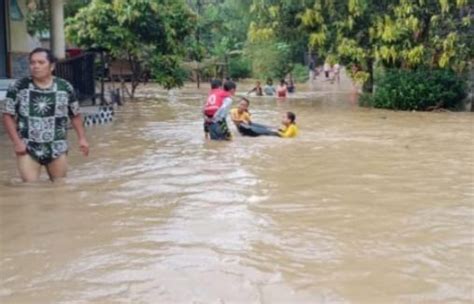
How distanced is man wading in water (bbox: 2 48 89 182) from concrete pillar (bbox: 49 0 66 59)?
9.15 metres

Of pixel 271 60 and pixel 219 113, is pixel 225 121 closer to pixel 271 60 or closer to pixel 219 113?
pixel 219 113

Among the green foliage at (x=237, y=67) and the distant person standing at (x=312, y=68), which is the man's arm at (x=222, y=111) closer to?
the green foliage at (x=237, y=67)

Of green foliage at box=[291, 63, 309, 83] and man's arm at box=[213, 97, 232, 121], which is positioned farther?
green foliage at box=[291, 63, 309, 83]

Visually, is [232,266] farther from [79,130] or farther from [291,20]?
[291,20]

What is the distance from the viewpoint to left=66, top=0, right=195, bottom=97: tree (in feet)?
71.3

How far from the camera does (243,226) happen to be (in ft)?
19.7

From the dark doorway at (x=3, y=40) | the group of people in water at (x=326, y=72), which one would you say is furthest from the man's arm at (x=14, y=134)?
the group of people in water at (x=326, y=72)

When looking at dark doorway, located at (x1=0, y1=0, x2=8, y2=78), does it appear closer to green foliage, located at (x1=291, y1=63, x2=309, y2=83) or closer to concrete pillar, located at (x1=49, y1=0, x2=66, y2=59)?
concrete pillar, located at (x1=49, y1=0, x2=66, y2=59)

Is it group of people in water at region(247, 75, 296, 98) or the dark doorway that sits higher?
the dark doorway

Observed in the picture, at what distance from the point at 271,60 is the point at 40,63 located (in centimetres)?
2523

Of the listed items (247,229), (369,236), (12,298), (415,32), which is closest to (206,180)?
(247,229)

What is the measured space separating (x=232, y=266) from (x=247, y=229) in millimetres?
1051

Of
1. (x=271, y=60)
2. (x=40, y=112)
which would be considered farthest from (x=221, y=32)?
(x=40, y=112)

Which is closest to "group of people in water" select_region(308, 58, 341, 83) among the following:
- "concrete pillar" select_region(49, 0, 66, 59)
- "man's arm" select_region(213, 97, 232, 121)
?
"concrete pillar" select_region(49, 0, 66, 59)
